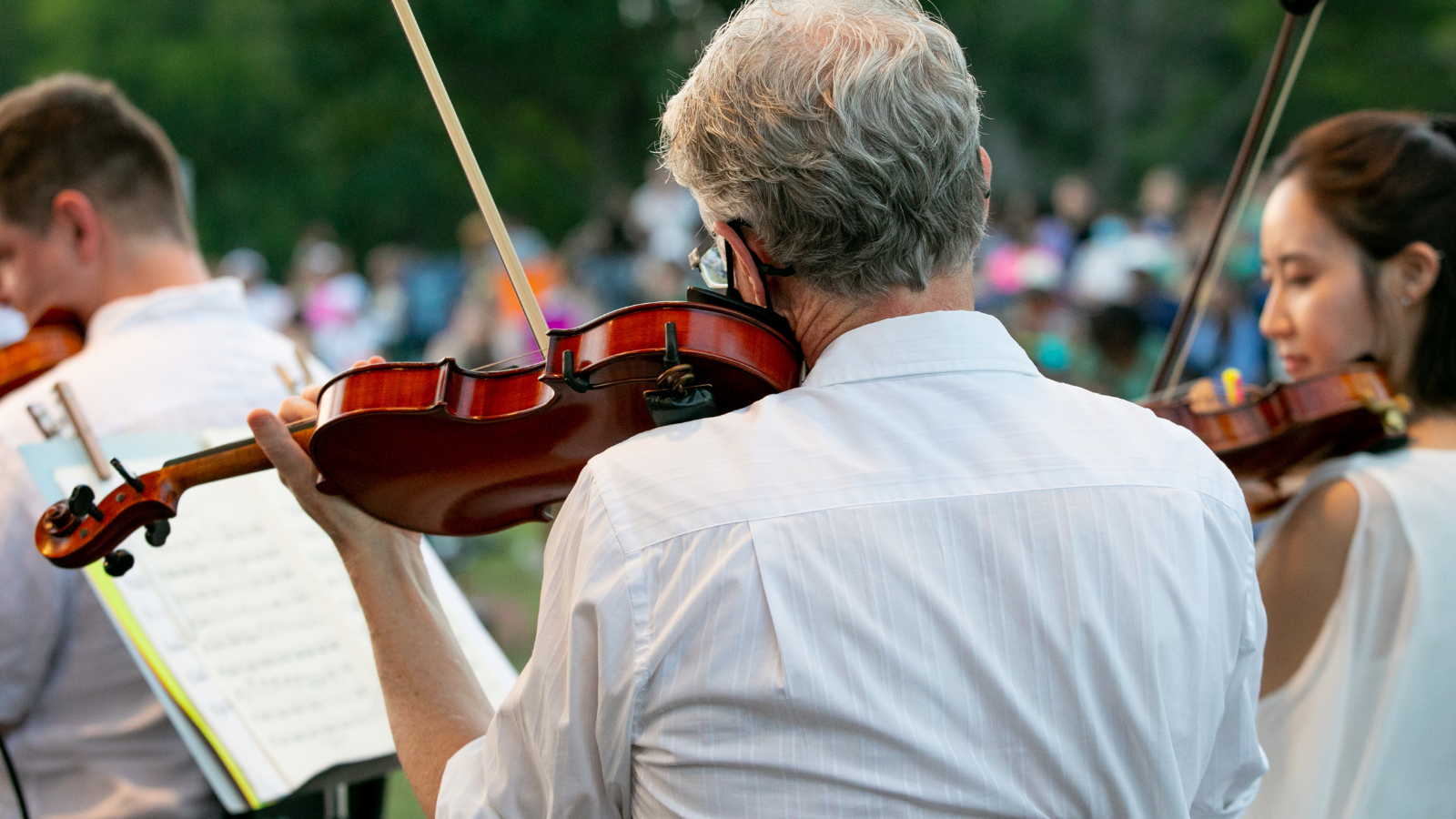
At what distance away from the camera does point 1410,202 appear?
7.08 ft

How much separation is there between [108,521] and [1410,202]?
86.7 inches

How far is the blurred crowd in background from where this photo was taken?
315 inches

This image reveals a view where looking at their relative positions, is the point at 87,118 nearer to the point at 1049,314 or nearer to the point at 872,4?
the point at 872,4

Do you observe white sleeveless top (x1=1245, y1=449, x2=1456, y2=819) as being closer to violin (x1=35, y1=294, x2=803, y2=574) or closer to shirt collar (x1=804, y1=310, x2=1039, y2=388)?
shirt collar (x1=804, y1=310, x2=1039, y2=388)

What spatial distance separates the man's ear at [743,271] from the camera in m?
1.32

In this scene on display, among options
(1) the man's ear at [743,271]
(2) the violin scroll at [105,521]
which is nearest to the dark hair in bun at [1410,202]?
(1) the man's ear at [743,271]

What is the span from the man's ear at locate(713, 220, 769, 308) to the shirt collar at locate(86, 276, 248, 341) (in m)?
1.46

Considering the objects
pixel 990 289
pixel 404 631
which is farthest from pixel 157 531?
pixel 990 289

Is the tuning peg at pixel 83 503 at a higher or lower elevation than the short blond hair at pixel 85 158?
lower

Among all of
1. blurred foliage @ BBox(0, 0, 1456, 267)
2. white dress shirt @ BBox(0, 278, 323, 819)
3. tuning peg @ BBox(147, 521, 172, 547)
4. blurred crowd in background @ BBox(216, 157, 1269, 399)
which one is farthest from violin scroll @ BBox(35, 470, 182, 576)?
blurred foliage @ BBox(0, 0, 1456, 267)

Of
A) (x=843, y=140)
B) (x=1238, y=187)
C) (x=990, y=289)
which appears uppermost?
(x=843, y=140)

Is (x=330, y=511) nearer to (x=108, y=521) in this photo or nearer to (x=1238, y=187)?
(x=108, y=521)

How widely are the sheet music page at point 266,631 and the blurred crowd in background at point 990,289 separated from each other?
5.34 m

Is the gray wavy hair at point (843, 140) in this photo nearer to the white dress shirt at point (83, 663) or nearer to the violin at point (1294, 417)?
the violin at point (1294, 417)
